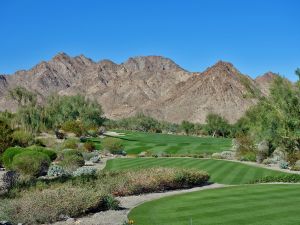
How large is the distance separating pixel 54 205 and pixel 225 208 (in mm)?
6836

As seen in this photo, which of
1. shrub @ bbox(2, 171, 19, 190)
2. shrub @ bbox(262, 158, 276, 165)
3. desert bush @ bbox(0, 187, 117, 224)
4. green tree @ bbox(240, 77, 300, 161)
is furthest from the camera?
shrub @ bbox(262, 158, 276, 165)

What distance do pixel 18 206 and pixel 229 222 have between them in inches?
304

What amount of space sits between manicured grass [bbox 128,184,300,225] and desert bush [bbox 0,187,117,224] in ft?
5.53

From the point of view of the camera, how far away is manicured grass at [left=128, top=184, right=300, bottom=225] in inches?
658

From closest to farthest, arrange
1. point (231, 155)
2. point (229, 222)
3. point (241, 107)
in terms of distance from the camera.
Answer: point (229, 222) → point (231, 155) → point (241, 107)

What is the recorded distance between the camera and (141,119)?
170750 mm

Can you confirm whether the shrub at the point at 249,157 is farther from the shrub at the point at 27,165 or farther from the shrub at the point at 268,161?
the shrub at the point at 27,165

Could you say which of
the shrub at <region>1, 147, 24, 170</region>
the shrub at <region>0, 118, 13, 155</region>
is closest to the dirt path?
the shrub at <region>1, 147, 24, 170</region>

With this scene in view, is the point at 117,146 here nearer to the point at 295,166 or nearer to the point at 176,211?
the point at 295,166

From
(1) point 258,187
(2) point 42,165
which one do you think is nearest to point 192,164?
(2) point 42,165

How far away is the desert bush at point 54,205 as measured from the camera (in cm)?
1684

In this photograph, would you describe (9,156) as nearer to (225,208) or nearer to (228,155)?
(228,155)

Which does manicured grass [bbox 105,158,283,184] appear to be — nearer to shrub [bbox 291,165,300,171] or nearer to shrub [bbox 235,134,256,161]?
shrub [bbox 291,165,300,171]

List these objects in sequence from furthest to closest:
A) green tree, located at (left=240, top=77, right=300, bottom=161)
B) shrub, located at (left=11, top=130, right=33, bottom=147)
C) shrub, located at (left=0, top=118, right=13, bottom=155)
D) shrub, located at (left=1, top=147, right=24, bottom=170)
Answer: shrub, located at (left=11, top=130, right=33, bottom=147)
shrub, located at (left=0, top=118, right=13, bottom=155)
shrub, located at (left=1, top=147, right=24, bottom=170)
green tree, located at (left=240, top=77, right=300, bottom=161)
